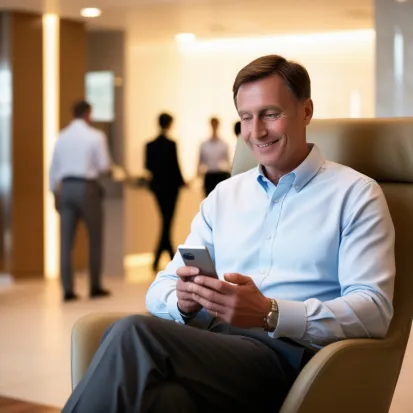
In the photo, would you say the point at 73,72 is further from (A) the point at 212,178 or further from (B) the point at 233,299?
(B) the point at 233,299

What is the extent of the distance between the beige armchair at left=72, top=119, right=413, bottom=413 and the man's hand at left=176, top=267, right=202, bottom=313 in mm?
238

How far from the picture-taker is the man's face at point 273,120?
2256 millimetres

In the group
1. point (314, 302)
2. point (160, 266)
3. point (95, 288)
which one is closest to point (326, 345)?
point (314, 302)

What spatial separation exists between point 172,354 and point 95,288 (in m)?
5.26

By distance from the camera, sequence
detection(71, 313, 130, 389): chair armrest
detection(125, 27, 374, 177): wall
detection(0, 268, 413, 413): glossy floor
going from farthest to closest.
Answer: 1. detection(125, 27, 374, 177): wall
2. detection(0, 268, 413, 413): glossy floor
3. detection(71, 313, 130, 389): chair armrest

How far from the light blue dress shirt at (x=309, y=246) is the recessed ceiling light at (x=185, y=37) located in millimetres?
7539

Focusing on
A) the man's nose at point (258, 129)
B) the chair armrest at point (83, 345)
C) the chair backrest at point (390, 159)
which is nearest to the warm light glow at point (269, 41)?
the chair backrest at point (390, 159)

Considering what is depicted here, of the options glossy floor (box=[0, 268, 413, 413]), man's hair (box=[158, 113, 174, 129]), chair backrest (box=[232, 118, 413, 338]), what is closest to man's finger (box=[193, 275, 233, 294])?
chair backrest (box=[232, 118, 413, 338])

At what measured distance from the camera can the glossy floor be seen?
13.2ft

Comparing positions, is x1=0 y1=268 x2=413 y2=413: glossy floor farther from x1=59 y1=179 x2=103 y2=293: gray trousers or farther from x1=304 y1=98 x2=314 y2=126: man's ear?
x1=304 y1=98 x2=314 y2=126: man's ear

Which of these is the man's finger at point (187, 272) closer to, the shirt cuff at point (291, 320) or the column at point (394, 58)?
the shirt cuff at point (291, 320)

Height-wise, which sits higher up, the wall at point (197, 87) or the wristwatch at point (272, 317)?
the wall at point (197, 87)

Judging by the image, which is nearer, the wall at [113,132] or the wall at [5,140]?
the wall at [5,140]

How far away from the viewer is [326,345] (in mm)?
2068
